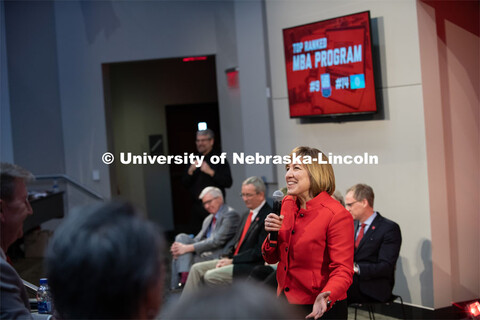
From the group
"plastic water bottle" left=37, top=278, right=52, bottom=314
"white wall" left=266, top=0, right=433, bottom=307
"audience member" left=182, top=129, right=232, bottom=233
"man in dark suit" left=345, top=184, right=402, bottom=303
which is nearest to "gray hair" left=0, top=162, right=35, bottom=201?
"plastic water bottle" left=37, top=278, right=52, bottom=314

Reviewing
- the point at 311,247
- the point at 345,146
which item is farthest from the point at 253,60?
the point at 311,247

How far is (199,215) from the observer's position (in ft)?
20.1

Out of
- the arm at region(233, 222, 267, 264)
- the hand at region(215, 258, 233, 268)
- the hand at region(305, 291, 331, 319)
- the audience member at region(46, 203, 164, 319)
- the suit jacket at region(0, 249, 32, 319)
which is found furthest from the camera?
the hand at region(215, 258, 233, 268)

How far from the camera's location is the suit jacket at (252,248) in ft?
15.9

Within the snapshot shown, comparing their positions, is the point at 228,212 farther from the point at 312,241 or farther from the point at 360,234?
the point at 312,241

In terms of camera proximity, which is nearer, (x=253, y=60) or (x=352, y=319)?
(x=352, y=319)

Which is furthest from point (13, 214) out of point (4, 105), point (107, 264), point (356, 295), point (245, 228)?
point (4, 105)

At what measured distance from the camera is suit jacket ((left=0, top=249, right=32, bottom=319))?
5.44 ft

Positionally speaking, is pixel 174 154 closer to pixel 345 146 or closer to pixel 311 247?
pixel 345 146

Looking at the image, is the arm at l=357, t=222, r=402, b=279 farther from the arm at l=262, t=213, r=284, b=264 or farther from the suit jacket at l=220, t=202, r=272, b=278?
the arm at l=262, t=213, r=284, b=264

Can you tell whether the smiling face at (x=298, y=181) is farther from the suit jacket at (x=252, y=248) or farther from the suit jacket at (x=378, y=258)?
the suit jacket at (x=252, y=248)

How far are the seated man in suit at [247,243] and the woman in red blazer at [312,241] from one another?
188 cm

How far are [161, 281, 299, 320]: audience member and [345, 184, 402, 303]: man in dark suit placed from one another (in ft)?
11.4

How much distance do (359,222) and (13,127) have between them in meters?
5.35
